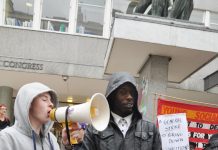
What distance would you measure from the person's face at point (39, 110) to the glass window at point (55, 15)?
1429cm

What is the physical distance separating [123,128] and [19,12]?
48.2ft

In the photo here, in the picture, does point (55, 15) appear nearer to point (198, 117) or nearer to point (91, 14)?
point (91, 14)

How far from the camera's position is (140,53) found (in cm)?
959

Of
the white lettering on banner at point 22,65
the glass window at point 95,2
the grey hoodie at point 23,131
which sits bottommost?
the grey hoodie at point 23,131

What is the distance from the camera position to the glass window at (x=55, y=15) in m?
18.0

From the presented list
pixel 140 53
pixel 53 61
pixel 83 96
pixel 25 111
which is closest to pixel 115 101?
pixel 25 111

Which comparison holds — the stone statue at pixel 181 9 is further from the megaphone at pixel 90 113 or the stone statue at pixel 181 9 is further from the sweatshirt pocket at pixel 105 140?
the megaphone at pixel 90 113

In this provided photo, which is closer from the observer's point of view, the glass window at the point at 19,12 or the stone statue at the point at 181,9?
the stone statue at the point at 181,9

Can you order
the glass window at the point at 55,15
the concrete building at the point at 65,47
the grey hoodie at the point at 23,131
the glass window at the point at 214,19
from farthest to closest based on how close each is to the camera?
1. the glass window at the point at 214,19
2. the glass window at the point at 55,15
3. the concrete building at the point at 65,47
4. the grey hoodie at the point at 23,131

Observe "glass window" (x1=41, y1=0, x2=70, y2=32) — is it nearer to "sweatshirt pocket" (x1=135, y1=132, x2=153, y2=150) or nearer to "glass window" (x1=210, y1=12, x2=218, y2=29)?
"glass window" (x1=210, y1=12, x2=218, y2=29)

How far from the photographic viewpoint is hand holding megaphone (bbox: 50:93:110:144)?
3508 millimetres

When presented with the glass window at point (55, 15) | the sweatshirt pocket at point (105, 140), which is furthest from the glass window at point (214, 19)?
the sweatshirt pocket at point (105, 140)

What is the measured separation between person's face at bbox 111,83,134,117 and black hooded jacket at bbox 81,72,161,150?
0.05 meters

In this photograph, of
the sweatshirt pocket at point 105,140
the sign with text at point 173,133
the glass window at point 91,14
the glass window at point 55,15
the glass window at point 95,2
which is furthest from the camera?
the glass window at point 95,2
